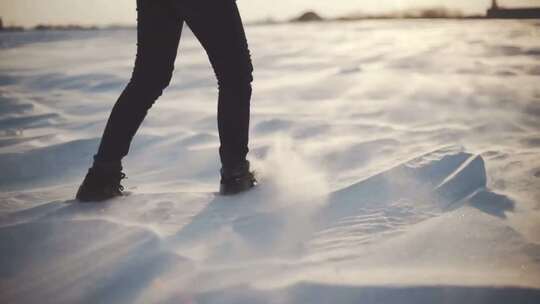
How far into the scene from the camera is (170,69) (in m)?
1.44

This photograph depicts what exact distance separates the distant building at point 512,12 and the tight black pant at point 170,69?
11.8 metres

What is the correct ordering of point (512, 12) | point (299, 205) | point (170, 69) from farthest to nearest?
point (512, 12)
point (170, 69)
point (299, 205)

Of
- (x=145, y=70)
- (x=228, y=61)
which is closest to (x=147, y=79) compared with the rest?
(x=145, y=70)

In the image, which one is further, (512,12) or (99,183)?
(512,12)

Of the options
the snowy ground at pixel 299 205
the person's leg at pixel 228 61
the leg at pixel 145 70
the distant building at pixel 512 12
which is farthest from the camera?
the distant building at pixel 512 12

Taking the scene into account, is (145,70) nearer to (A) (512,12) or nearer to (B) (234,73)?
(B) (234,73)

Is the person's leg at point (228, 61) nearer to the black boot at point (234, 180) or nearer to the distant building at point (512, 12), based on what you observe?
the black boot at point (234, 180)

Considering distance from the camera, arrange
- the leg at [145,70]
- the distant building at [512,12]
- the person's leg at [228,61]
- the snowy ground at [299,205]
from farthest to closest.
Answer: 1. the distant building at [512,12]
2. the leg at [145,70]
3. the person's leg at [228,61]
4. the snowy ground at [299,205]

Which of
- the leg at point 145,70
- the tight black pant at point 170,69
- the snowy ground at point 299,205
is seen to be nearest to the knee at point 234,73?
the tight black pant at point 170,69

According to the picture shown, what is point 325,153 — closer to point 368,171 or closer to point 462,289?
point 368,171

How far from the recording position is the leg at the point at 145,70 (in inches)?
54.2

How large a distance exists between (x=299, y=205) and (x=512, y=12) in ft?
45.7

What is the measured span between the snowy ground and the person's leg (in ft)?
0.65

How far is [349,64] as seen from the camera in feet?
13.2
